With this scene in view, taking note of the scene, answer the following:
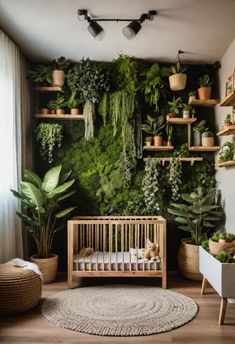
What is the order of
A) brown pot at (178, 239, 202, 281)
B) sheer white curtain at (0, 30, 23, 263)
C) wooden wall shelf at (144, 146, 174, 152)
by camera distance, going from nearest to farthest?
sheer white curtain at (0, 30, 23, 263), brown pot at (178, 239, 202, 281), wooden wall shelf at (144, 146, 174, 152)

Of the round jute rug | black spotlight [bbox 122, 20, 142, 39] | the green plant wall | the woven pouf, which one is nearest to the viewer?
the round jute rug

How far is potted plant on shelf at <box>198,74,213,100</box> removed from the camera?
13.6 feet

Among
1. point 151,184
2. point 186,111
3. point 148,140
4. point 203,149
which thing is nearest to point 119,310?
point 151,184

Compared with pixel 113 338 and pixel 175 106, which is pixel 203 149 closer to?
pixel 175 106

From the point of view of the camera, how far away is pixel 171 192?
432 cm

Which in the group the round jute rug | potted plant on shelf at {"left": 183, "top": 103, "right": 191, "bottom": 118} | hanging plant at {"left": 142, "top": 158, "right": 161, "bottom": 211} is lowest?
the round jute rug

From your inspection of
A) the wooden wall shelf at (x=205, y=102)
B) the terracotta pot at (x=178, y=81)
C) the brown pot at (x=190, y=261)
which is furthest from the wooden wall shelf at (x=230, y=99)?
the brown pot at (x=190, y=261)

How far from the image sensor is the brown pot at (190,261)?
12.7 ft

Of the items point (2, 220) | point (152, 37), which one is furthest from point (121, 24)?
point (2, 220)

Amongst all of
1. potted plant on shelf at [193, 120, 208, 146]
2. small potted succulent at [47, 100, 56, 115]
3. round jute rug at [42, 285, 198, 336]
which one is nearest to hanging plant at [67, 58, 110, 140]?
small potted succulent at [47, 100, 56, 115]

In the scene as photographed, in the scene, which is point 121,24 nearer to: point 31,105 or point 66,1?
point 66,1

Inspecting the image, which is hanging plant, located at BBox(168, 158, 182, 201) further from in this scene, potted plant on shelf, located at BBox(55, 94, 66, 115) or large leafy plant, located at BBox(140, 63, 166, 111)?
potted plant on shelf, located at BBox(55, 94, 66, 115)

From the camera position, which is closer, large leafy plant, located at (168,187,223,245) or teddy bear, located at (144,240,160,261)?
teddy bear, located at (144,240,160,261)

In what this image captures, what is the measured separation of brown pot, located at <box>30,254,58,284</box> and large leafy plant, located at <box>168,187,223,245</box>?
1.50 meters
